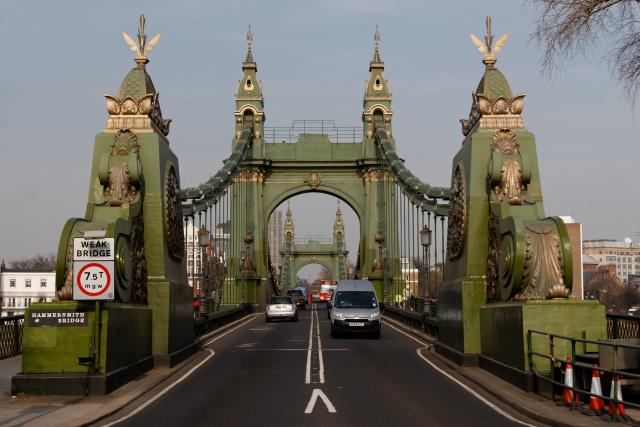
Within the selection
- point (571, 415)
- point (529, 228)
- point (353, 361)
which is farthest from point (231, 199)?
point (571, 415)

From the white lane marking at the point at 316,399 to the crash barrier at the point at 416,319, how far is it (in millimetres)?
13030

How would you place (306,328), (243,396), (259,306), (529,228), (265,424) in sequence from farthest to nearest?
(259,306), (306,328), (529,228), (243,396), (265,424)

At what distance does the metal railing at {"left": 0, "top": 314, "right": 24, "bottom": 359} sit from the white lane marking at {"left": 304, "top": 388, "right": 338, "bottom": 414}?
35.4 feet

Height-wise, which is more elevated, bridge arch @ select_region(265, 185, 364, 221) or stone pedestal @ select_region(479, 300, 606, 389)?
bridge arch @ select_region(265, 185, 364, 221)

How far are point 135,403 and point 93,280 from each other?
217cm

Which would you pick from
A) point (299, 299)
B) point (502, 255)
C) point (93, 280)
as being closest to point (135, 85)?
point (93, 280)

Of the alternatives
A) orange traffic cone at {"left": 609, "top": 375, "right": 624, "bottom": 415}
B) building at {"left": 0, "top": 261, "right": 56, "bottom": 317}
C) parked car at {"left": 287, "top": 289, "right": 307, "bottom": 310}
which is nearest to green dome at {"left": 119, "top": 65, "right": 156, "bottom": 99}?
orange traffic cone at {"left": 609, "top": 375, "right": 624, "bottom": 415}

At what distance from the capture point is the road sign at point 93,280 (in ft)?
48.5

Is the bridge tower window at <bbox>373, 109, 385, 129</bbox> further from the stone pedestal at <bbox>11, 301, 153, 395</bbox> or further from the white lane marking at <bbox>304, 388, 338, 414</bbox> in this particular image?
the stone pedestal at <bbox>11, 301, 153, 395</bbox>

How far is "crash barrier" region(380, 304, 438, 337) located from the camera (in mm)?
29759

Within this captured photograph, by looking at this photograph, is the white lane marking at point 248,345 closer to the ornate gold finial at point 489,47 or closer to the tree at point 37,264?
the ornate gold finial at point 489,47

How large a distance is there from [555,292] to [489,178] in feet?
12.9

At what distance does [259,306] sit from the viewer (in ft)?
198

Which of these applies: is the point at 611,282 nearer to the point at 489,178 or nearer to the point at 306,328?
the point at 306,328
